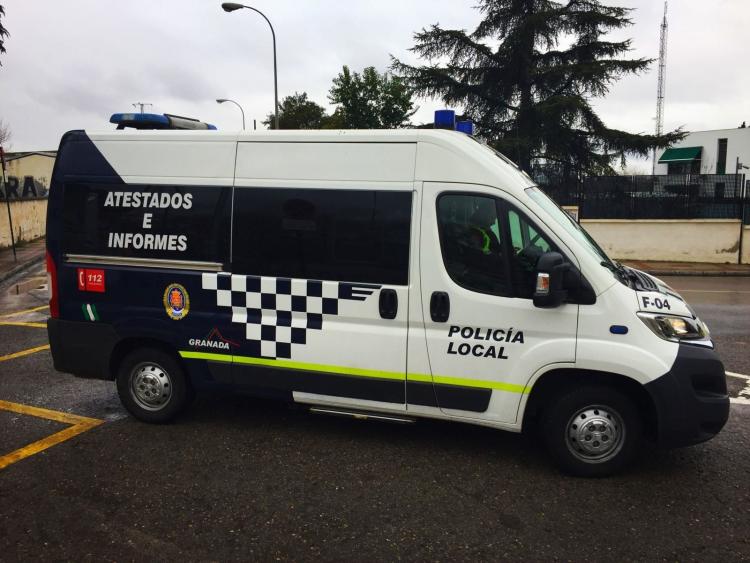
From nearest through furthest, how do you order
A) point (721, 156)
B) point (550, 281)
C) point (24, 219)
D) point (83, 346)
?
point (550, 281)
point (83, 346)
point (24, 219)
point (721, 156)

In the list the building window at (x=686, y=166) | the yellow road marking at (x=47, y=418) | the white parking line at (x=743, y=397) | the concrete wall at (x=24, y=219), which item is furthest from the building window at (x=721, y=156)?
the yellow road marking at (x=47, y=418)

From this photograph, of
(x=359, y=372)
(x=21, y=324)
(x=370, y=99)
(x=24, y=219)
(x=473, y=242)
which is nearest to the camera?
(x=473, y=242)

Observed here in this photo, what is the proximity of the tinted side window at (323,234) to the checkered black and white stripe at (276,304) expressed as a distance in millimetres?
73

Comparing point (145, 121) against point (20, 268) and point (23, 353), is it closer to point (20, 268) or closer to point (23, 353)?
point (23, 353)

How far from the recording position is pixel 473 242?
13.3 feet

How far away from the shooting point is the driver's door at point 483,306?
3.93m

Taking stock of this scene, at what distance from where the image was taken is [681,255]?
17.1 metres

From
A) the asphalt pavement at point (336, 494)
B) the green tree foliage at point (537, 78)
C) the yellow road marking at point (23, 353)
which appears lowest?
the asphalt pavement at point (336, 494)

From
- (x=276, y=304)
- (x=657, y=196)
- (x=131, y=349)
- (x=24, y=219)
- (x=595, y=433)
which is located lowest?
(x=595, y=433)

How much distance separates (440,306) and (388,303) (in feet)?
1.21

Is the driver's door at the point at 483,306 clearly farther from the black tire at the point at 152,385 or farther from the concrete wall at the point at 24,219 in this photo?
the concrete wall at the point at 24,219

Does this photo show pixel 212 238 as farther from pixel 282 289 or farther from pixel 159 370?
pixel 159 370

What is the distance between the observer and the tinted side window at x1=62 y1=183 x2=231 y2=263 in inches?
179

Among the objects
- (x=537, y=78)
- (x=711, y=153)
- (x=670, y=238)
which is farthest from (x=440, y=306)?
(x=711, y=153)
